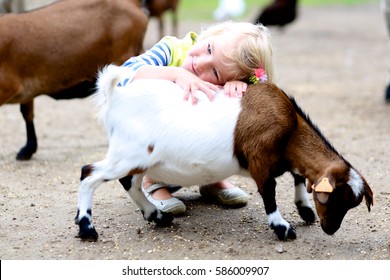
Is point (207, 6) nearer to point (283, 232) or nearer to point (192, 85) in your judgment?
point (192, 85)

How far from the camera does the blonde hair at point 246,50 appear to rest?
3.78 meters

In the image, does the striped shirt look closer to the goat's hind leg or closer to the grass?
the goat's hind leg

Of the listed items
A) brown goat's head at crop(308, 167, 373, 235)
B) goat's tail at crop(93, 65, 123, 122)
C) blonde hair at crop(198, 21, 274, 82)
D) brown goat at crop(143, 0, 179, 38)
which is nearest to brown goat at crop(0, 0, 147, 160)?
goat's tail at crop(93, 65, 123, 122)

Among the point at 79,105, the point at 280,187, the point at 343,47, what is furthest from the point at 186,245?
the point at 343,47

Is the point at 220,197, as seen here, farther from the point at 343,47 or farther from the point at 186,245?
the point at 343,47

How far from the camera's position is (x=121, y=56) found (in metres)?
5.53

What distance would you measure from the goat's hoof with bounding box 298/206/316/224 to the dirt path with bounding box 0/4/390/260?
41 mm

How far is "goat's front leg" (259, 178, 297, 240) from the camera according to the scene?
143 inches

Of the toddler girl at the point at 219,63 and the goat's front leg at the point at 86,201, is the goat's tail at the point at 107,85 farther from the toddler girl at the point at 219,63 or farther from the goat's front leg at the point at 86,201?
the goat's front leg at the point at 86,201

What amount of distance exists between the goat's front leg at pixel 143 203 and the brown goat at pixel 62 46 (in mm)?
1613

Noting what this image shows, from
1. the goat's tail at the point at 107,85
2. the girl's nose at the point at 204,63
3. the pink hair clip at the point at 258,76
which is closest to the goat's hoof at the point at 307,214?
the pink hair clip at the point at 258,76

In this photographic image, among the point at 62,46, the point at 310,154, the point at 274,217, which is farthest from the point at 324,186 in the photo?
the point at 62,46

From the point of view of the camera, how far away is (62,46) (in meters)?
5.35

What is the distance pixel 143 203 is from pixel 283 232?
2.31 ft
